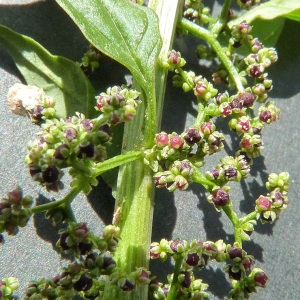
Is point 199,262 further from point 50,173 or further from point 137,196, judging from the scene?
point 50,173

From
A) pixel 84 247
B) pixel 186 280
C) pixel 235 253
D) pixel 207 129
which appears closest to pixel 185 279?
pixel 186 280

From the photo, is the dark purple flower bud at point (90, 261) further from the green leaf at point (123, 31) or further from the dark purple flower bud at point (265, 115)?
the dark purple flower bud at point (265, 115)

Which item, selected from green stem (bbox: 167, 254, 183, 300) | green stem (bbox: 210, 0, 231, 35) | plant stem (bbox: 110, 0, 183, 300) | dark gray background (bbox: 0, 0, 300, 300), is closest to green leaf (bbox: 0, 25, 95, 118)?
dark gray background (bbox: 0, 0, 300, 300)

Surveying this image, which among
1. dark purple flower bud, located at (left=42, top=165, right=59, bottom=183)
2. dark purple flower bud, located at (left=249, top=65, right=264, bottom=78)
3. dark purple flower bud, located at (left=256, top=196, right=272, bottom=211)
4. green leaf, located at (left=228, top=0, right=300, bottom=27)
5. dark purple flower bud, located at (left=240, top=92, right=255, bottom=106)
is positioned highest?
green leaf, located at (left=228, top=0, right=300, bottom=27)

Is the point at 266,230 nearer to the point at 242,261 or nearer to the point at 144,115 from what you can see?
the point at 242,261

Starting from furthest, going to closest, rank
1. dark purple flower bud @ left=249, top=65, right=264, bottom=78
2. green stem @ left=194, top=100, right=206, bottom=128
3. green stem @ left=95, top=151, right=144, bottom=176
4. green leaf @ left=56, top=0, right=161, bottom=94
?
dark purple flower bud @ left=249, top=65, right=264, bottom=78 < green stem @ left=194, top=100, right=206, bottom=128 < green leaf @ left=56, top=0, right=161, bottom=94 < green stem @ left=95, top=151, right=144, bottom=176

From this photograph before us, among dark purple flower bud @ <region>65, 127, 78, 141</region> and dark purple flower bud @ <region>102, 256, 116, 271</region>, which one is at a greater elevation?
dark purple flower bud @ <region>65, 127, 78, 141</region>

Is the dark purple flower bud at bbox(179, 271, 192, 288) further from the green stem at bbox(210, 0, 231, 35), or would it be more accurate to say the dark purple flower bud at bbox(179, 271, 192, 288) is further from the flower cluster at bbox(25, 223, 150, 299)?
the green stem at bbox(210, 0, 231, 35)

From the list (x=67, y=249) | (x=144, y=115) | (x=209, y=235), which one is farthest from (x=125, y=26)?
(x=209, y=235)
